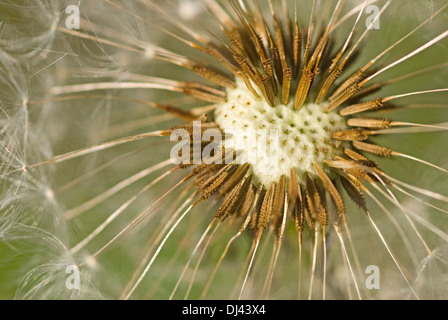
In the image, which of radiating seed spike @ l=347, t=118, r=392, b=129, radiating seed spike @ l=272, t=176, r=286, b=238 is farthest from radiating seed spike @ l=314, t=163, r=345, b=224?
radiating seed spike @ l=347, t=118, r=392, b=129

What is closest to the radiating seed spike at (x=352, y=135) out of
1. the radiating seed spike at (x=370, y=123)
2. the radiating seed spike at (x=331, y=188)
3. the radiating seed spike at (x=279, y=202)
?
the radiating seed spike at (x=370, y=123)

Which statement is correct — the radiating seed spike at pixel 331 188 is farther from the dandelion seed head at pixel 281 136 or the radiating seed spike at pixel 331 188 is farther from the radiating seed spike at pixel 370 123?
the radiating seed spike at pixel 370 123

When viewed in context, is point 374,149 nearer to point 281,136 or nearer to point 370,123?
point 370,123

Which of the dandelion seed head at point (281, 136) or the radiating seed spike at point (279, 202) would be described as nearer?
the radiating seed spike at point (279, 202)

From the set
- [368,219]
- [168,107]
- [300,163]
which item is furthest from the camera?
[368,219]

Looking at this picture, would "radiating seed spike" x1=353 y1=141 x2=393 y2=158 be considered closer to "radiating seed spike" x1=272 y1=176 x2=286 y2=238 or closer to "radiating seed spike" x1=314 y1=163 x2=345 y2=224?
"radiating seed spike" x1=314 y1=163 x2=345 y2=224

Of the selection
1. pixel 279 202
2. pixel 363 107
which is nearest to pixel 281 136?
pixel 279 202

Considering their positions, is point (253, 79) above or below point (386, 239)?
above

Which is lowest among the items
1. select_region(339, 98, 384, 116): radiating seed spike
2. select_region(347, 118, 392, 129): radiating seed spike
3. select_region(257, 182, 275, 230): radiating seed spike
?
select_region(257, 182, 275, 230): radiating seed spike

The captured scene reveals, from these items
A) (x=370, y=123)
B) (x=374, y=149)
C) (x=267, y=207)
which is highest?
(x=370, y=123)
